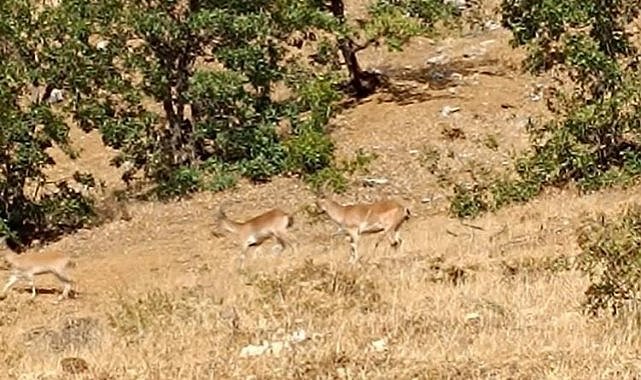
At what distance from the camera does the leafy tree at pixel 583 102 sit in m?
19.9

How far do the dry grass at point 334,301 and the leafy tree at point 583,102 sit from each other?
25.3 inches

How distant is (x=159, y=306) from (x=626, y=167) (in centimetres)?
1135

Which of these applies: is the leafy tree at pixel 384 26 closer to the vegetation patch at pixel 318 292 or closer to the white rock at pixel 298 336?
the vegetation patch at pixel 318 292

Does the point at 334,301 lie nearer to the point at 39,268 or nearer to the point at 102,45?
the point at 39,268

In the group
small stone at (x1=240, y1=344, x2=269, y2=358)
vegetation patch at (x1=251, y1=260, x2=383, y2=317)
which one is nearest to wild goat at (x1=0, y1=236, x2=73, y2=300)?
vegetation patch at (x1=251, y1=260, x2=383, y2=317)

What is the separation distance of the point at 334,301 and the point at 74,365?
2.61 meters

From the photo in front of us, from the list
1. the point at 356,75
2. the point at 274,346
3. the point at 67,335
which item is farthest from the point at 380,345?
→ the point at 356,75

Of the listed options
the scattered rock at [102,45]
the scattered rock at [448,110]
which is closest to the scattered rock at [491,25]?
the scattered rock at [448,110]

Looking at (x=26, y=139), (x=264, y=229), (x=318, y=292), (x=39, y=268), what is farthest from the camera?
(x=26, y=139)

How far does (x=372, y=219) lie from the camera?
55.9 feet

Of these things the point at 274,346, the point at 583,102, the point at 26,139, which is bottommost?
the point at 583,102

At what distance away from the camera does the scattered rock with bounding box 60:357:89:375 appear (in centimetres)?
875

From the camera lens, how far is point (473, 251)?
1462 cm

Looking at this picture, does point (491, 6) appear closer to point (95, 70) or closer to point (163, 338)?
point (95, 70)
